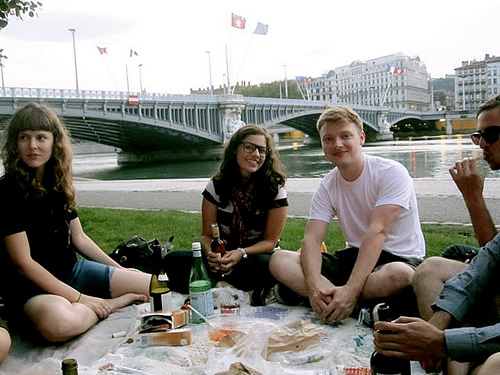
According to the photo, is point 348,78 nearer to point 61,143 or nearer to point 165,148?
point 165,148

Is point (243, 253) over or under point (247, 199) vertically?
under

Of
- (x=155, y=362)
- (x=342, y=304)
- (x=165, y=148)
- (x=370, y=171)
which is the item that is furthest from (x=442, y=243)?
(x=165, y=148)

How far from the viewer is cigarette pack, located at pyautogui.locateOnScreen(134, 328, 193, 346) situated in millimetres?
2553

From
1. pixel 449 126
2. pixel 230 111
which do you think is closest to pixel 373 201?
pixel 230 111

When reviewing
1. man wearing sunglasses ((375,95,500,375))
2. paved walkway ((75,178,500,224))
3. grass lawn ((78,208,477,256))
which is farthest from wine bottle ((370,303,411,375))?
paved walkway ((75,178,500,224))

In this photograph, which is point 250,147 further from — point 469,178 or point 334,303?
point 469,178

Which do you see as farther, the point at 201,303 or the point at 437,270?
the point at 201,303

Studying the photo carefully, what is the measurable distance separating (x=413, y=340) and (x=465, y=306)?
1.20 ft

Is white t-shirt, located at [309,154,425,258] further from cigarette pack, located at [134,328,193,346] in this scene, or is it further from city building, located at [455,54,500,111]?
city building, located at [455,54,500,111]

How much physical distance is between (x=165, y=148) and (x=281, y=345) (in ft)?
124

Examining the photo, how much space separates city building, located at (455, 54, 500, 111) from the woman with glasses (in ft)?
330

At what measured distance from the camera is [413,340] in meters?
1.81

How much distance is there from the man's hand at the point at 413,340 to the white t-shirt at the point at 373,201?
1.24m

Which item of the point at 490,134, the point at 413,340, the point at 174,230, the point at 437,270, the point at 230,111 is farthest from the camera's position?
the point at 230,111
